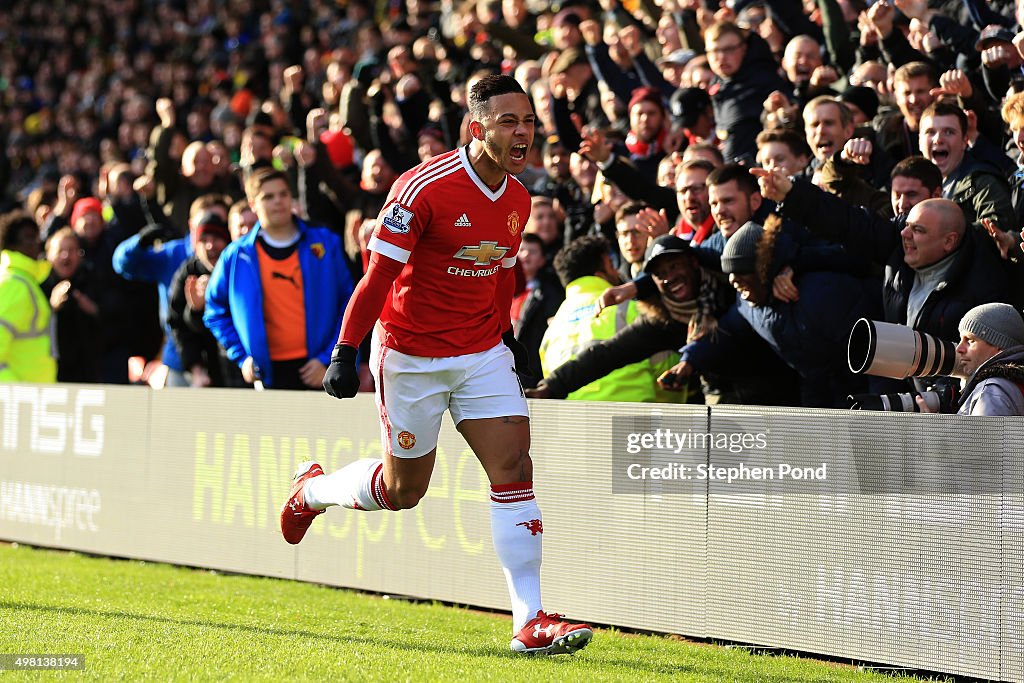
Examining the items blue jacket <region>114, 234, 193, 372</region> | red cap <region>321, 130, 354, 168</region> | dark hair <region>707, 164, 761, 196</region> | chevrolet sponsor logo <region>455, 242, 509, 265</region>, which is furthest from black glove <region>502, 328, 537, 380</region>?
red cap <region>321, 130, 354, 168</region>

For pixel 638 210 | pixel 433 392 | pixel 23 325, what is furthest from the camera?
pixel 23 325

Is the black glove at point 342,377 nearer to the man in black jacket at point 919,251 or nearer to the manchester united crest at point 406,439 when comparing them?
the manchester united crest at point 406,439

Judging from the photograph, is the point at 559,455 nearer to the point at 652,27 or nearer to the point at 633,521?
the point at 633,521

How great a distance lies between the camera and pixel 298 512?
729 cm

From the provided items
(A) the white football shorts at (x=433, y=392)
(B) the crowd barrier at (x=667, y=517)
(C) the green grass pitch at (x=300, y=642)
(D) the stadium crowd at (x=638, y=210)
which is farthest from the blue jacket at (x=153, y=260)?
(A) the white football shorts at (x=433, y=392)

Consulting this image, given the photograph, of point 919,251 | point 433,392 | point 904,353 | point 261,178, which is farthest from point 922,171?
point 261,178

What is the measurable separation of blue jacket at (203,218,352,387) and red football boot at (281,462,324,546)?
6.91 feet

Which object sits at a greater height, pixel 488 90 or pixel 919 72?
pixel 919 72

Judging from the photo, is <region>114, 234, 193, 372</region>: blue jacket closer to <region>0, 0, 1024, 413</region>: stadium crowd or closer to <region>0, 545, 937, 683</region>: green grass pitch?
<region>0, 0, 1024, 413</region>: stadium crowd

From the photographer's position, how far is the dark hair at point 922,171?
24.5 feet

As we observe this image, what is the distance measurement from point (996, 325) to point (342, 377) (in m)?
2.77

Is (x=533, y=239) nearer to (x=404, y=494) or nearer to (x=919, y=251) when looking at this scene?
(x=919, y=251)

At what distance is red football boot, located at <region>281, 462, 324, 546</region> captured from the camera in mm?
7285

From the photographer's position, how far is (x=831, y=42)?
10.4 m
